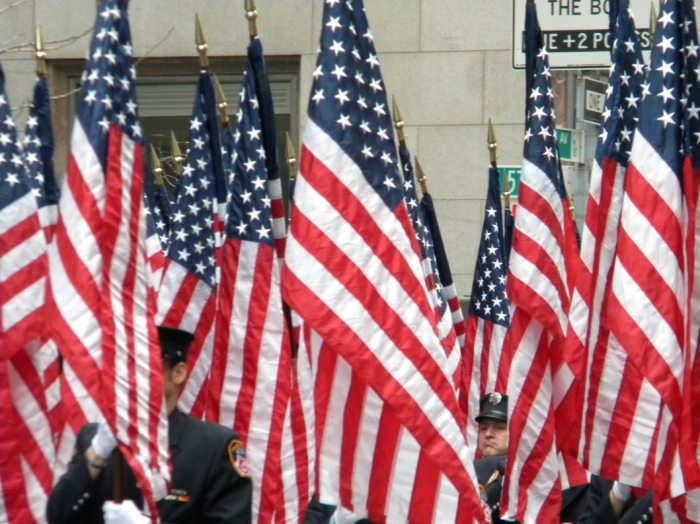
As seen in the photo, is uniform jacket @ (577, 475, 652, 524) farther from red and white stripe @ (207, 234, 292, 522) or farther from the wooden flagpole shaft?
the wooden flagpole shaft

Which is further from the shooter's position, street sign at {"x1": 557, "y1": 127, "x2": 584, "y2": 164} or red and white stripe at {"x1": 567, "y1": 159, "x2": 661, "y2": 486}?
street sign at {"x1": 557, "y1": 127, "x2": 584, "y2": 164}

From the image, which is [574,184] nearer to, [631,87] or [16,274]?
[631,87]

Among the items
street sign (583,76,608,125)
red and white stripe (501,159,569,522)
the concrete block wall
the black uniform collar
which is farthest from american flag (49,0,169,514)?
the concrete block wall

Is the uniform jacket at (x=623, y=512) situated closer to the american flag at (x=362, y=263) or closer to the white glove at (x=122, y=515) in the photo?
the american flag at (x=362, y=263)

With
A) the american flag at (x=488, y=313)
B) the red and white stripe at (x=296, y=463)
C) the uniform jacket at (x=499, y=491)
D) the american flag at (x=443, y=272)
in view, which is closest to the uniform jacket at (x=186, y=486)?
the red and white stripe at (x=296, y=463)

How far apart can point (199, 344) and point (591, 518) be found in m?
2.94

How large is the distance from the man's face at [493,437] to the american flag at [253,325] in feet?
5.22

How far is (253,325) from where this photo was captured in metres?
8.99

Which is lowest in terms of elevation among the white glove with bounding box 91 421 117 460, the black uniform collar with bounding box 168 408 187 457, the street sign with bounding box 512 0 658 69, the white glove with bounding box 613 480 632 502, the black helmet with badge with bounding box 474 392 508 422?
the black helmet with badge with bounding box 474 392 508 422

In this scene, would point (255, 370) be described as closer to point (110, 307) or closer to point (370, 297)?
point (370, 297)

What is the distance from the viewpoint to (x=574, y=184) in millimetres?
13266

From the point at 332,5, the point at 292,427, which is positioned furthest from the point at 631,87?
the point at 292,427

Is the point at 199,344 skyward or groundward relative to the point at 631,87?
groundward

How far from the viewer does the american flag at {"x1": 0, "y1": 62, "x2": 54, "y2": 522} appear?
716 cm
